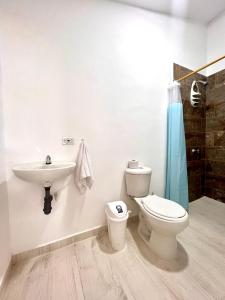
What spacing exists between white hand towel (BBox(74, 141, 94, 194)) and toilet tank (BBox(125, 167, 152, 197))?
43cm

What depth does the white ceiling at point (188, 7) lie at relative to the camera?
5.77 feet

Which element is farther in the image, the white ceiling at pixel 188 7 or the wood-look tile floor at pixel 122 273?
the white ceiling at pixel 188 7

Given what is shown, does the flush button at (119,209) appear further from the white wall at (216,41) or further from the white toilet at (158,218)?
the white wall at (216,41)

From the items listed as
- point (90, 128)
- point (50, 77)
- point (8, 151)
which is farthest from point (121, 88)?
point (8, 151)

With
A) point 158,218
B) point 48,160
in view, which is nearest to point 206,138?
point 158,218

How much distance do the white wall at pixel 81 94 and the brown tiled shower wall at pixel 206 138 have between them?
1.87ft

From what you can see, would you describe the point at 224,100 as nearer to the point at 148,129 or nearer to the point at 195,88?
the point at 195,88

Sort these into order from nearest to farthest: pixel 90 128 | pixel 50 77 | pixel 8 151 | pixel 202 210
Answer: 1. pixel 8 151
2. pixel 50 77
3. pixel 90 128
4. pixel 202 210

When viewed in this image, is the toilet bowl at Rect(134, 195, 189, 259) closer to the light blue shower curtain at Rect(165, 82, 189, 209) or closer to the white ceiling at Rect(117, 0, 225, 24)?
the light blue shower curtain at Rect(165, 82, 189, 209)

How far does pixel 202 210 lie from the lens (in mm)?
2082

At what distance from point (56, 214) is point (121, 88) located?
1.49m

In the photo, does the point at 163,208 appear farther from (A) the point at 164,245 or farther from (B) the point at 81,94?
(B) the point at 81,94

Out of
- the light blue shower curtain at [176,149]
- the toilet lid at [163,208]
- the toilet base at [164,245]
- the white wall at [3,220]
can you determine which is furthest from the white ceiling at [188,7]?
the toilet base at [164,245]

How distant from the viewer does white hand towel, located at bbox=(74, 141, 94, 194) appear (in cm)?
141
